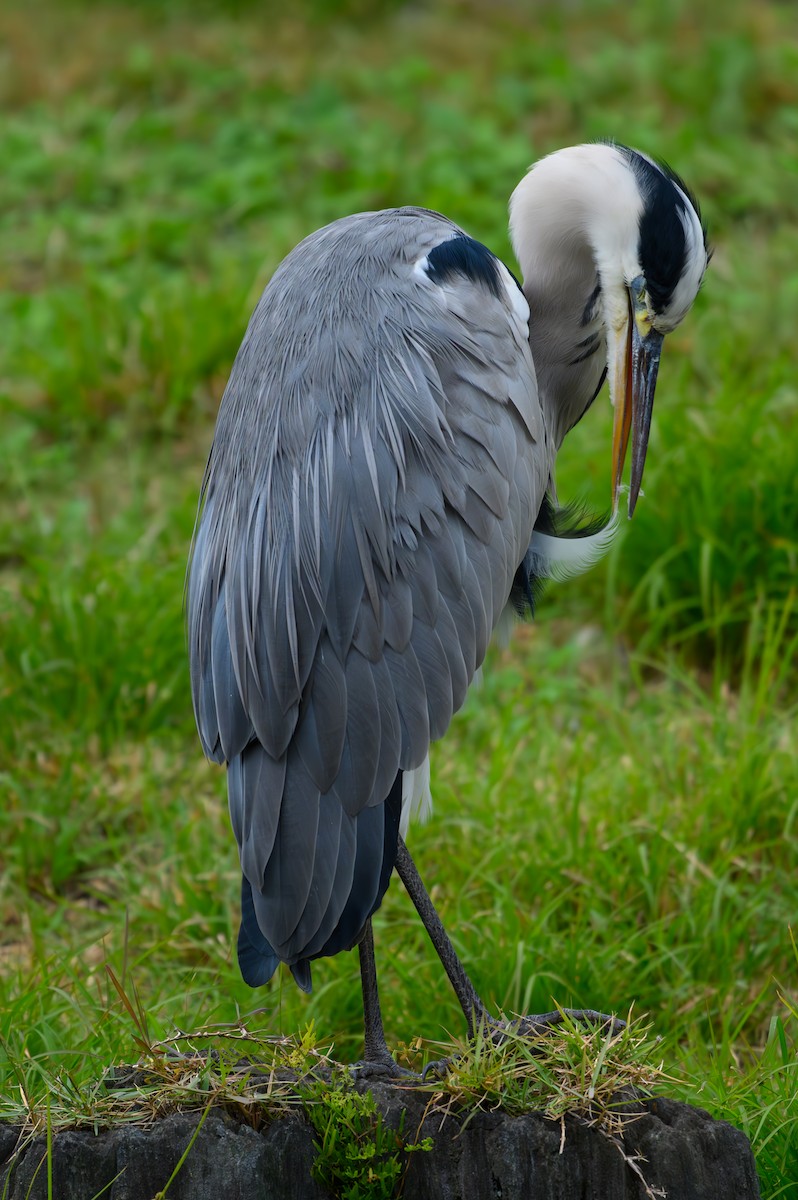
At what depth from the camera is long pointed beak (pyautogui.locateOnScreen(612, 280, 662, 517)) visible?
303cm

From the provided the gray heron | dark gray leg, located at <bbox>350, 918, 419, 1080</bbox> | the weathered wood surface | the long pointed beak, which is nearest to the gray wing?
the gray heron

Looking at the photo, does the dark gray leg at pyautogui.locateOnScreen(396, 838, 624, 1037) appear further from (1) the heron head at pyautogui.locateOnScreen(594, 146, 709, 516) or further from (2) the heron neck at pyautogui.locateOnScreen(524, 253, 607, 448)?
(2) the heron neck at pyautogui.locateOnScreen(524, 253, 607, 448)

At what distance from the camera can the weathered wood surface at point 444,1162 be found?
2.09m

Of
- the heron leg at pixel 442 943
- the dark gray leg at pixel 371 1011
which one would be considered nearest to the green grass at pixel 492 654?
the dark gray leg at pixel 371 1011

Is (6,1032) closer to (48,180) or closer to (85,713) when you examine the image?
(85,713)

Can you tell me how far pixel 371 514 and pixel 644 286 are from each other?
84 centimetres

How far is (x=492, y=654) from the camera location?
14.4ft

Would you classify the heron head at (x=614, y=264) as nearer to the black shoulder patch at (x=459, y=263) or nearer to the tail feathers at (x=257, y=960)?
the black shoulder patch at (x=459, y=263)

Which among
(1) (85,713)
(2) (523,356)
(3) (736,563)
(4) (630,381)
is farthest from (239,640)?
(3) (736,563)

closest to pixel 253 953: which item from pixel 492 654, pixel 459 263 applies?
pixel 459 263

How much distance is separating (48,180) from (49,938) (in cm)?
461

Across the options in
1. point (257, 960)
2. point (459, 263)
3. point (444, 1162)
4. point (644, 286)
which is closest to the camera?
point (444, 1162)

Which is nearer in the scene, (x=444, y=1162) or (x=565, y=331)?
(x=444, y=1162)

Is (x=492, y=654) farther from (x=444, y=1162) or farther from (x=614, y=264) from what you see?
(x=444, y=1162)
